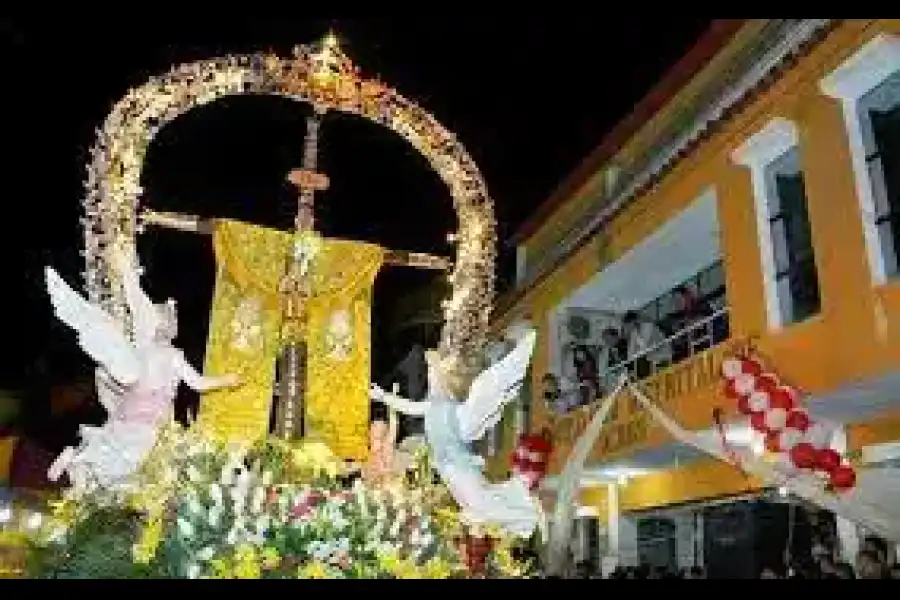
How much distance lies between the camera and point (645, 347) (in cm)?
1555

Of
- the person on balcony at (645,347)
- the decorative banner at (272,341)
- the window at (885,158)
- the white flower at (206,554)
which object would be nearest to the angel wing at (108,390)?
the decorative banner at (272,341)

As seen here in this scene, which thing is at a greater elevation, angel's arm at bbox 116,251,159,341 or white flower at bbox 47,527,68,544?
angel's arm at bbox 116,251,159,341

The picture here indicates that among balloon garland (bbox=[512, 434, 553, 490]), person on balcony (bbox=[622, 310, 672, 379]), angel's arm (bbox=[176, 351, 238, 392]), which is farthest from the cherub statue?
person on balcony (bbox=[622, 310, 672, 379])

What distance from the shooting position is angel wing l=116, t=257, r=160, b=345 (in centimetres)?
763

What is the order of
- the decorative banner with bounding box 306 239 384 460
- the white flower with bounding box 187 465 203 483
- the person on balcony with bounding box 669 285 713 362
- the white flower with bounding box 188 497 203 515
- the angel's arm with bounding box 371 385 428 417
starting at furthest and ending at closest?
the person on balcony with bounding box 669 285 713 362
the decorative banner with bounding box 306 239 384 460
the angel's arm with bounding box 371 385 428 417
the white flower with bounding box 187 465 203 483
the white flower with bounding box 188 497 203 515

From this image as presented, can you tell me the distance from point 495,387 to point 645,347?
313 inches

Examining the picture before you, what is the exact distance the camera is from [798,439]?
8.98 meters

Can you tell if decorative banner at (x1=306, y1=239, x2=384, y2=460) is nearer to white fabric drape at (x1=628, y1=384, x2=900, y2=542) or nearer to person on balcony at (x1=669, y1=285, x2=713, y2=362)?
white fabric drape at (x1=628, y1=384, x2=900, y2=542)

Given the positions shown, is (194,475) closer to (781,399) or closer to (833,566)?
(781,399)

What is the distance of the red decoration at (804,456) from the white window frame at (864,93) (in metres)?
1.75

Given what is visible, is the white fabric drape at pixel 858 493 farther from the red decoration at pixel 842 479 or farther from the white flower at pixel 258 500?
the white flower at pixel 258 500

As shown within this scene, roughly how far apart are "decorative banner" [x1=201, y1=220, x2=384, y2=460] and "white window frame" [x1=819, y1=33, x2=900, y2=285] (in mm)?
5270

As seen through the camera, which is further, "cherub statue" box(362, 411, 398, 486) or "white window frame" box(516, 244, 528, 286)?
"white window frame" box(516, 244, 528, 286)

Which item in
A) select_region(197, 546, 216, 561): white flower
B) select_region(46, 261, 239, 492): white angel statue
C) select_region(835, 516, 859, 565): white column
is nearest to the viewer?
select_region(197, 546, 216, 561): white flower
